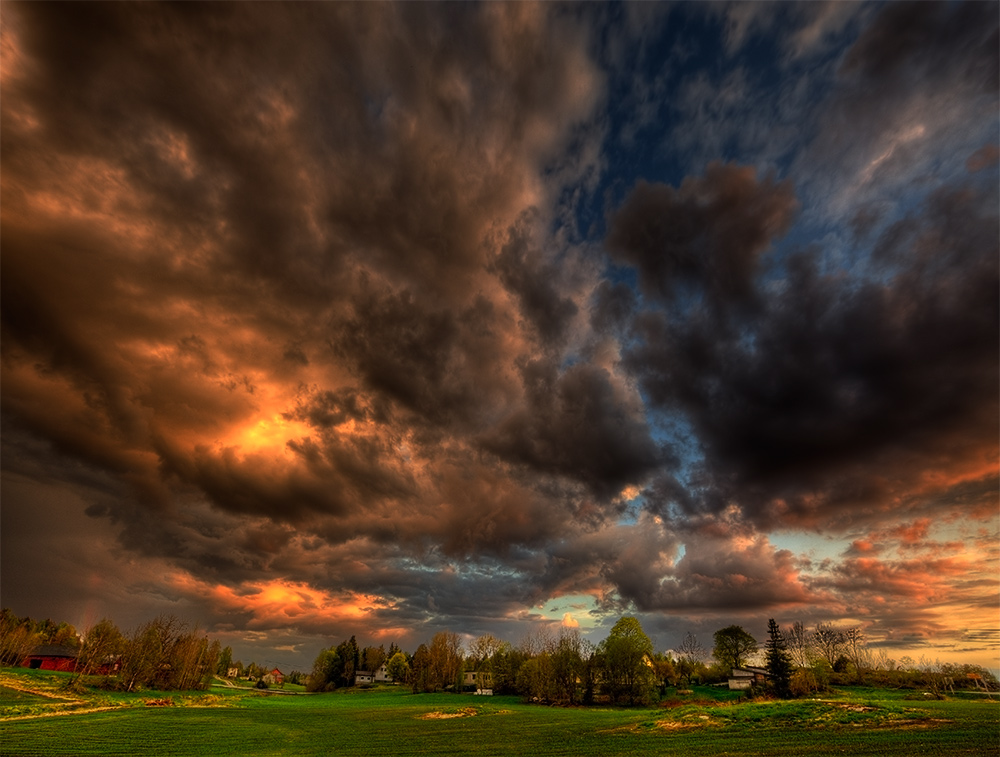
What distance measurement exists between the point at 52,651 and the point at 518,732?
162m

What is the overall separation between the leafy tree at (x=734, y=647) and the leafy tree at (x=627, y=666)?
64.0 m

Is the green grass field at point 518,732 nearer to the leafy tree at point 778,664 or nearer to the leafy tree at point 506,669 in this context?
the leafy tree at point 778,664

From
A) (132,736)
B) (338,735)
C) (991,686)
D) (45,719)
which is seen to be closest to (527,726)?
(338,735)

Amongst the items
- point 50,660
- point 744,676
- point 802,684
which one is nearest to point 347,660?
point 50,660

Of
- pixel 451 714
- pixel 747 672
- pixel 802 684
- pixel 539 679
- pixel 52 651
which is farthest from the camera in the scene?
pixel 52 651

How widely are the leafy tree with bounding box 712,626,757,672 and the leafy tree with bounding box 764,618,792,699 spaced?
54.8 metres

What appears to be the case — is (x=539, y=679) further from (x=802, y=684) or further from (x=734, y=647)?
(x=734, y=647)

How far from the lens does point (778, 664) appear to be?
99438mm

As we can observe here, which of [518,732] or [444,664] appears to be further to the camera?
[444,664]

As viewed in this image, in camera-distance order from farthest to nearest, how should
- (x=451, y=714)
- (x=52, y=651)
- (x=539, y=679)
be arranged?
1. (x=52, y=651)
2. (x=539, y=679)
3. (x=451, y=714)

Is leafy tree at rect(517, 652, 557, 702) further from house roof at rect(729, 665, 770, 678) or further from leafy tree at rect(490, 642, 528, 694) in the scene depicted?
house roof at rect(729, 665, 770, 678)

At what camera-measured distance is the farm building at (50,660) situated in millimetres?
131000

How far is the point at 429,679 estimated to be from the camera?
Answer: 14538cm

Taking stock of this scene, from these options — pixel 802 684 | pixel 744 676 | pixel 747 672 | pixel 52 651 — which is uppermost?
pixel 747 672
